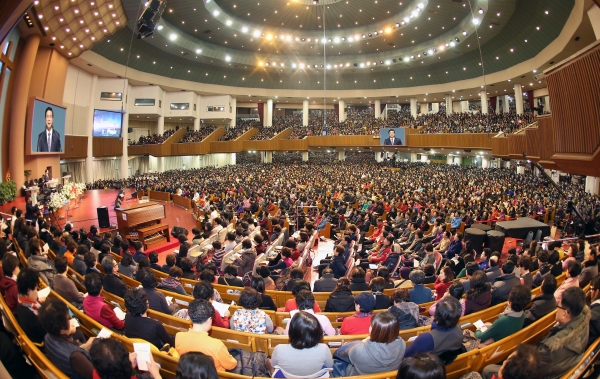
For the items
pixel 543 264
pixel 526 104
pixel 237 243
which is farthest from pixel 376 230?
pixel 526 104

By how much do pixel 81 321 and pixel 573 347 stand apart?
14.0 ft

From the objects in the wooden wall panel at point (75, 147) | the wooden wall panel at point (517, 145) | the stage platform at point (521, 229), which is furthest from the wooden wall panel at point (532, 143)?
the wooden wall panel at point (75, 147)

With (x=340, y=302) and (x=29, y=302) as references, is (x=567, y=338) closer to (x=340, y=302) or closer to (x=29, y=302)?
(x=340, y=302)

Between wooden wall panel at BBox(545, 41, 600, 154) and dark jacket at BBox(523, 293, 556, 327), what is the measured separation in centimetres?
453

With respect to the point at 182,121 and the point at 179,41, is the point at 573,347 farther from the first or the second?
the point at 182,121

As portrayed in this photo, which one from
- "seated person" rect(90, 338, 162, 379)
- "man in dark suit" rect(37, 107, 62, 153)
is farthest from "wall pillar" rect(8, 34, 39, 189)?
"seated person" rect(90, 338, 162, 379)

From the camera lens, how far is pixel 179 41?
2889 cm

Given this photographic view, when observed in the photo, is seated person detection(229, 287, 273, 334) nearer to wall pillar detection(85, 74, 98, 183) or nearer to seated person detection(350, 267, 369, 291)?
seated person detection(350, 267, 369, 291)

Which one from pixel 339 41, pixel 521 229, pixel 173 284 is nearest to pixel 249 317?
pixel 173 284

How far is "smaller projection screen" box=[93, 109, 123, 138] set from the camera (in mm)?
25614

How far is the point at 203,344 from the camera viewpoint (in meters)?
2.84

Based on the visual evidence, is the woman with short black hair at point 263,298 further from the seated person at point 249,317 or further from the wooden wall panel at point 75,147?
the wooden wall panel at point 75,147

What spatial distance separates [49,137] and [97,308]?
15952mm

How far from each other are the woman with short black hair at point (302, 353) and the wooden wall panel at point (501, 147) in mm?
18193
